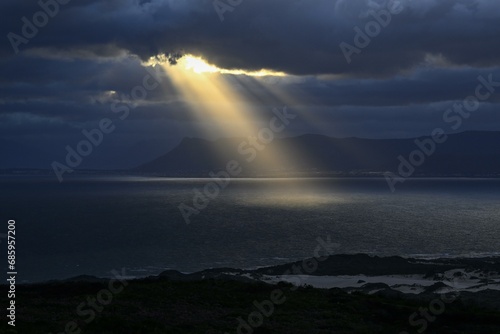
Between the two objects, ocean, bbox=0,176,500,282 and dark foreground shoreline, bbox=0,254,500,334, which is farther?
ocean, bbox=0,176,500,282

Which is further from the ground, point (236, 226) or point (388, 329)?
point (236, 226)

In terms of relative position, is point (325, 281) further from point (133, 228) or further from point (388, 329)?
point (133, 228)

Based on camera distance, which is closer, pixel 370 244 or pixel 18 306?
pixel 18 306

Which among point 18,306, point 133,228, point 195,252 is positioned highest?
point 133,228

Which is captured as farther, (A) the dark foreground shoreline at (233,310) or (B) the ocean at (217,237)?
(B) the ocean at (217,237)

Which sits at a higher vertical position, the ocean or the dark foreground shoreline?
the ocean

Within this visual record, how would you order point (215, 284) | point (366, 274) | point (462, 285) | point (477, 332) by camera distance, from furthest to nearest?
point (366, 274) → point (462, 285) → point (215, 284) → point (477, 332)

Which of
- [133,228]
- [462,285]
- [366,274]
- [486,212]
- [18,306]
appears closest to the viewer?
[18,306]

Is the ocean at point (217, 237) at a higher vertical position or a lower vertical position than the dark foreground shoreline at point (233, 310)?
higher

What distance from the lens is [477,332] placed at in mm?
35625

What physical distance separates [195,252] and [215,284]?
144 ft

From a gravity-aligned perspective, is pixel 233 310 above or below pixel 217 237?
below

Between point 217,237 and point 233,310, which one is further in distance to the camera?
point 217,237

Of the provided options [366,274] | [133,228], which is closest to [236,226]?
[133,228]
